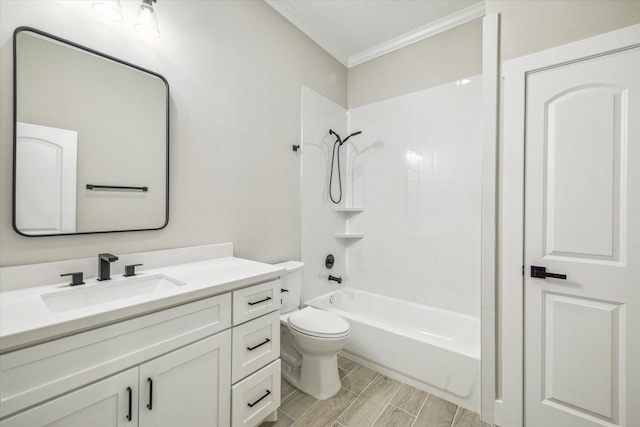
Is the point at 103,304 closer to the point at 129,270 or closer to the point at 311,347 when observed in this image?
the point at 129,270

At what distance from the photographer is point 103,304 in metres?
0.95

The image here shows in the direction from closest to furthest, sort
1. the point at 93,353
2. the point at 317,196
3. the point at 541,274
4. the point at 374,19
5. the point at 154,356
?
1. the point at 93,353
2. the point at 154,356
3. the point at 541,274
4. the point at 374,19
5. the point at 317,196

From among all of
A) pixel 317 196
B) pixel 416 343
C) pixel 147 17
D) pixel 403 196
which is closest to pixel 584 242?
pixel 416 343

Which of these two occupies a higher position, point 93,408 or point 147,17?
point 147,17

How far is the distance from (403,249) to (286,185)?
1.30 m

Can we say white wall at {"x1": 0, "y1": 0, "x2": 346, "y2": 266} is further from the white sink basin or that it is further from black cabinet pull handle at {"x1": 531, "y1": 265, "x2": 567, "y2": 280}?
black cabinet pull handle at {"x1": 531, "y1": 265, "x2": 567, "y2": 280}

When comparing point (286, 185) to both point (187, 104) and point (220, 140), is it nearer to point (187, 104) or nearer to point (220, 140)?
point (220, 140)

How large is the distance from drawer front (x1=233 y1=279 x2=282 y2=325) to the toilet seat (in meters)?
0.42

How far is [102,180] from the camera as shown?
1.36 metres

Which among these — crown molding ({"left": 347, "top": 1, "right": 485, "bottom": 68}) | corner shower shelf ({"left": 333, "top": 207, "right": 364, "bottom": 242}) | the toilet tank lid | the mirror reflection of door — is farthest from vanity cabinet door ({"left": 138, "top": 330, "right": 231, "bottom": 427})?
crown molding ({"left": 347, "top": 1, "right": 485, "bottom": 68})

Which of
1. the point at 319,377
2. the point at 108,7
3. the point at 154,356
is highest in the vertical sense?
the point at 108,7

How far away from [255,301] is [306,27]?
2.36 metres

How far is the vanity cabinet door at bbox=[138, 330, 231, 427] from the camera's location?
1.04 metres

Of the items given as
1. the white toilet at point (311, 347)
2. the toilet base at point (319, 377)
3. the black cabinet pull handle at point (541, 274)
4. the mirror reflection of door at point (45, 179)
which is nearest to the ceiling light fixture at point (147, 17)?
the mirror reflection of door at point (45, 179)
